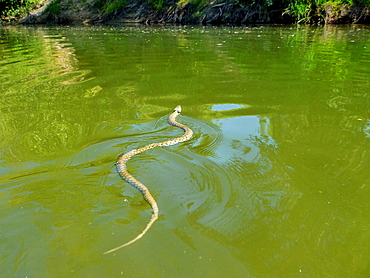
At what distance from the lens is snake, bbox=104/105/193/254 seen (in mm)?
3161

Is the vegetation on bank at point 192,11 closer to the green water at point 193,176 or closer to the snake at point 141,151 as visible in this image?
the green water at point 193,176

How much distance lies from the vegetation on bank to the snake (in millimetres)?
21971

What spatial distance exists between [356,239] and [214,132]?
2.90m

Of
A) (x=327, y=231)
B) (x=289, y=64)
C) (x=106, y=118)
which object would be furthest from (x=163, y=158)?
(x=289, y=64)

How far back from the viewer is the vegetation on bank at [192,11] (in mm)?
23984

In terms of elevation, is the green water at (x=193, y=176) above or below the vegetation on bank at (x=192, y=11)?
below

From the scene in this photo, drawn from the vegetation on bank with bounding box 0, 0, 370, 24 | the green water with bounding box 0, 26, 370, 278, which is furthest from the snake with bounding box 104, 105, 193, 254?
the vegetation on bank with bounding box 0, 0, 370, 24

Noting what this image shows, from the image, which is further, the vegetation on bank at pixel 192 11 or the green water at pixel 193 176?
the vegetation on bank at pixel 192 11

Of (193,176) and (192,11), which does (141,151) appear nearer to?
(193,176)

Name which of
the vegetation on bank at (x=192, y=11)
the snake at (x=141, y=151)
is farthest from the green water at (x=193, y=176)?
the vegetation on bank at (x=192, y=11)

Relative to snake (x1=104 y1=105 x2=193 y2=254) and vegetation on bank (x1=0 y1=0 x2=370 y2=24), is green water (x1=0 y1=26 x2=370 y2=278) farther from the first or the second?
vegetation on bank (x1=0 y1=0 x2=370 y2=24)

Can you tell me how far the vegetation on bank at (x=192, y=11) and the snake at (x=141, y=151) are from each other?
21971mm

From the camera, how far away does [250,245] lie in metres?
2.91

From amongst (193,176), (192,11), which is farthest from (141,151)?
(192,11)
